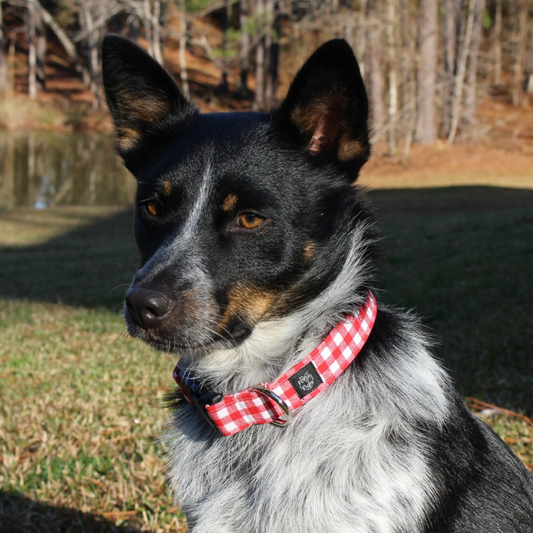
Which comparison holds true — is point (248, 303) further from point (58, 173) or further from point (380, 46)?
point (58, 173)

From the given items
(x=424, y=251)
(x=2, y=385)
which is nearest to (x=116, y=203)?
(x=424, y=251)

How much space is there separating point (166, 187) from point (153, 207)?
13cm

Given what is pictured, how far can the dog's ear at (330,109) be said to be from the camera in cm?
237

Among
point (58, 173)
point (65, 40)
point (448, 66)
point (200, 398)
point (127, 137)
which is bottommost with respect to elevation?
point (58, 173)

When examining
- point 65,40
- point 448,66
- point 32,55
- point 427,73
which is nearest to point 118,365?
point 427,73

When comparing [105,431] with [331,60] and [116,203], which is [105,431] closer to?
[331,60]

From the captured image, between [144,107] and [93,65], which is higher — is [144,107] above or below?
above

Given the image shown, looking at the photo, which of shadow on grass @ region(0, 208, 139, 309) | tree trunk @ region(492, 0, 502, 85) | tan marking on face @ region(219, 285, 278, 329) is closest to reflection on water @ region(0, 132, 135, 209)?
shadow on grass @ region(0, 208, 139, 309)

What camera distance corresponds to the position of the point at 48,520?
3.24 metres

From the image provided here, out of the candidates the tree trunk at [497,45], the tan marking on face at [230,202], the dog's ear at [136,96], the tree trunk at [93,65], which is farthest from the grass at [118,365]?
the tree trunk at [497,45]

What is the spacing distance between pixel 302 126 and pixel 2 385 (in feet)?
12.0

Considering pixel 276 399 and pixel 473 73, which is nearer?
pixel 276 399

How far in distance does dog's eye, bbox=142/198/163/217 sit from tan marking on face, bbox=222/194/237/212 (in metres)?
0.31

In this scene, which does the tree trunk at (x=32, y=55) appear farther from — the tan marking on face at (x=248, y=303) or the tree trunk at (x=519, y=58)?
the tan marking on face at (x=248, y=303)
